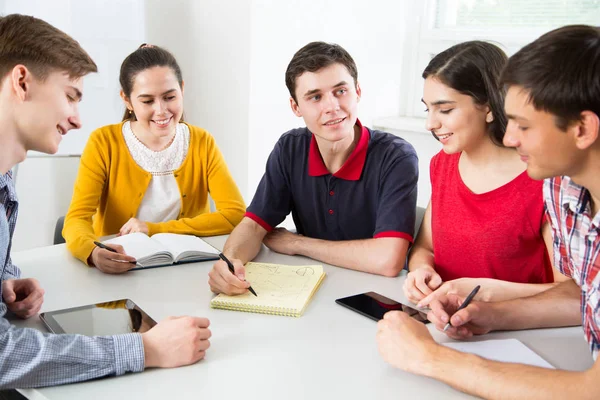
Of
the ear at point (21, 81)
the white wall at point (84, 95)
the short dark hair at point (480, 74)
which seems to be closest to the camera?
the ear at point (21, 81)

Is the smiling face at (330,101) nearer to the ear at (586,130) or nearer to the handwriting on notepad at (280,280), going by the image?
the handwriting on notepad at (280,280)

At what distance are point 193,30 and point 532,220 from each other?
2.23m

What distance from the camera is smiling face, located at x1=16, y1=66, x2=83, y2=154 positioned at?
4.29 feet

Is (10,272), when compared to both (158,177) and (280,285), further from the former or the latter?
(158,177)

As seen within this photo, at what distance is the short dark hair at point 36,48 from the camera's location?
1.31 meters

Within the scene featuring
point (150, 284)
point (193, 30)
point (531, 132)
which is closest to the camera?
point (531, 132)

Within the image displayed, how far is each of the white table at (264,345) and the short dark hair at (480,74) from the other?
1.74 feet

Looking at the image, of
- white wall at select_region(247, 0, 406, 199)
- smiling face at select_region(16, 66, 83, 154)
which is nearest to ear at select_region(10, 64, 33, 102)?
smiling face at select_region(16, 66, 83, 154)

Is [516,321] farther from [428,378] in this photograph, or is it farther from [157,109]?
[157,109]

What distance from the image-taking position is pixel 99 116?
315 centimetres

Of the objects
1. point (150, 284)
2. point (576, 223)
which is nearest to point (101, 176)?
point (150, 284)

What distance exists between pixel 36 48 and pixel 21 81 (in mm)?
87

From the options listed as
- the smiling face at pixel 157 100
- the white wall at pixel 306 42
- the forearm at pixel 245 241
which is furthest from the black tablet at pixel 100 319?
the white wall at pixel 306 42

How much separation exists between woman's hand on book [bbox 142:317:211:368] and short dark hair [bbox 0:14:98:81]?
61cm
